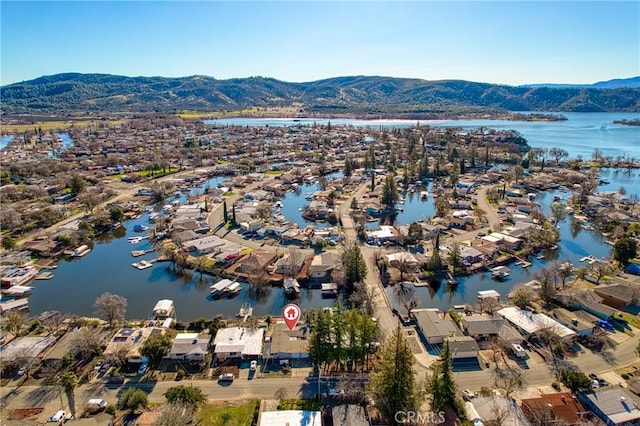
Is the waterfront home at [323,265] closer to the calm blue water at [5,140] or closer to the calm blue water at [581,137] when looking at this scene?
the calm blue water at [581,137]

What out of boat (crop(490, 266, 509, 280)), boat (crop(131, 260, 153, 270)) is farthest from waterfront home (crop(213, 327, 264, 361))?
boat (crop(490, 266, 509, 280))

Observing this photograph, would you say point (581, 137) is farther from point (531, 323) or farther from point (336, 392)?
point (336, 392)

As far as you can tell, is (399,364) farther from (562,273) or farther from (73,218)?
(73,218)

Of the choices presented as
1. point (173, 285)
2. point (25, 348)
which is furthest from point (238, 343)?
point (173, 285)

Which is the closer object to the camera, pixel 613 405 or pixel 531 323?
pixel 613 405

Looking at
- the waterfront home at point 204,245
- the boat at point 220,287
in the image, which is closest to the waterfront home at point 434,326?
the boat at point 220,287

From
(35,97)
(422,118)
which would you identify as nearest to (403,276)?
(422,118)

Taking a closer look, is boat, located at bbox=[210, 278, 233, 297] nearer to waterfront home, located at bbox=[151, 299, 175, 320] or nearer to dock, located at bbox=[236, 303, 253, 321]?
dock, located at bbox=[236, 303, 253, 321]
